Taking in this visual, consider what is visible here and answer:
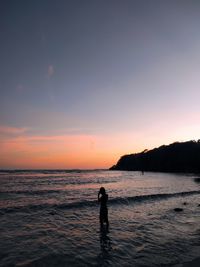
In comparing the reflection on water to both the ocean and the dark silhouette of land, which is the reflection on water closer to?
the ocean

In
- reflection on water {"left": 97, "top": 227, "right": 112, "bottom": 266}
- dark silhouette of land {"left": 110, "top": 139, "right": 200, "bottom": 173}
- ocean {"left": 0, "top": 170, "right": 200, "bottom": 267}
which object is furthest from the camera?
dark silhouette of land {"left": 110, "top": 139, "right": 200, "bottom": 173}

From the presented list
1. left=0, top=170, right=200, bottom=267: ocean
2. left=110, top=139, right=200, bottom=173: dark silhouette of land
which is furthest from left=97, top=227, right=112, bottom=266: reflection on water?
left=110, top=139, right=200, bottom=173: dark silhouette of land

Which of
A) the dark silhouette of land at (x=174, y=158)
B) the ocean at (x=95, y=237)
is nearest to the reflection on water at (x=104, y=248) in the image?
the ocean at (x=95, y=237)

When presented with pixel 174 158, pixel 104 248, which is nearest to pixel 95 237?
pixel 104 248

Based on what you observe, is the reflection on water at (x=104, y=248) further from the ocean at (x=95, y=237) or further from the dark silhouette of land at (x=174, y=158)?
the dark silhouette of land at (x=174, y=158)

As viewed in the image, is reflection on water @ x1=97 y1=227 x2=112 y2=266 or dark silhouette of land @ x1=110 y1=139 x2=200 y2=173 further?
dark silhouette of land @ x1=110 y1=139 x2=200 y2=173

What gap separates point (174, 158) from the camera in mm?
135750

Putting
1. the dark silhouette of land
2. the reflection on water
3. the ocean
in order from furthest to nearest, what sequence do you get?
the dark silhouette of land < the ocean < the reflection on water

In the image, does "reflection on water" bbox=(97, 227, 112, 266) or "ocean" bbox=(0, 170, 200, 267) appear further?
"ocean" bbox=(0, 170, 200, 267)

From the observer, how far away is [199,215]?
2436 centimetres

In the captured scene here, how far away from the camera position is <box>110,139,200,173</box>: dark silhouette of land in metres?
127

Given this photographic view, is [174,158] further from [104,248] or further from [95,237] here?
[104,248]

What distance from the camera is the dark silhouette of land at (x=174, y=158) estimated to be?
127 meters

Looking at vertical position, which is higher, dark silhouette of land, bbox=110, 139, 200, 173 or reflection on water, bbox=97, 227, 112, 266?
dark silhouette of land, bbox=110, 139, 200, 173
